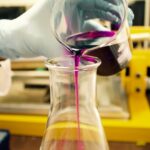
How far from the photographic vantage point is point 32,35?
75 cm

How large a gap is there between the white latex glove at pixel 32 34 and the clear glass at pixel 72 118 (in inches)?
6.9

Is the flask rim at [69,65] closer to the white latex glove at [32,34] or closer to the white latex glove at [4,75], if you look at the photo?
the white latex glove at [32,34]

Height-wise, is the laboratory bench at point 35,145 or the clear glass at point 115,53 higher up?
the clear glass at point 115,53

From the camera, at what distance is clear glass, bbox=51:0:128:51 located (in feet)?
1.85

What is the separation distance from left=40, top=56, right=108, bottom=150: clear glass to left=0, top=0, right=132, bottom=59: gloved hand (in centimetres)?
16

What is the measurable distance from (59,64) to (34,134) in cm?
36

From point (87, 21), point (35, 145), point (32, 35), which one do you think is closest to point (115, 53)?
point (87, 21)

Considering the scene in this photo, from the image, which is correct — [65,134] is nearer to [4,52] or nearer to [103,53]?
[103,53]

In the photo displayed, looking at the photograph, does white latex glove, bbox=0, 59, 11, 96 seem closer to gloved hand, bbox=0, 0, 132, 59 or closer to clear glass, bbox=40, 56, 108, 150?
gloved hand, bbox=0, 0, 132, 59

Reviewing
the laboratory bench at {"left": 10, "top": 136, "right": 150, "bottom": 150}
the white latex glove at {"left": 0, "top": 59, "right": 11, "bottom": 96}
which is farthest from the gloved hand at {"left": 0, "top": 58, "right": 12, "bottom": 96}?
the laboratory bench at {"left": 10, "top": 136, "right": 150, "bottom": 150}

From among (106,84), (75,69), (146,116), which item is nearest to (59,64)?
(75,69)

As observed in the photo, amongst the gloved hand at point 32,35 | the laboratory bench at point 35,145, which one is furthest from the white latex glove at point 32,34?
the laboratory bench at point 35,145

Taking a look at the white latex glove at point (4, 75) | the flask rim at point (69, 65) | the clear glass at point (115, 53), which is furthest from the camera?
the white latex glove at point (4, 75)

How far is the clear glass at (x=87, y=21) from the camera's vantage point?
1.85 feet
